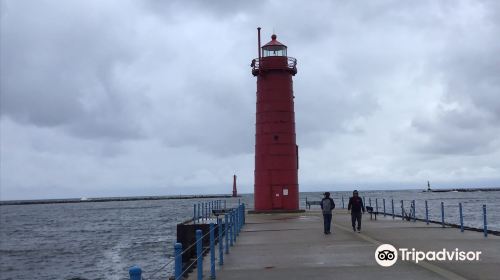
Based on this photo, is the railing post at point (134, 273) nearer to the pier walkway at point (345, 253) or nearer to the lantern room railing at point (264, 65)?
the pier walkway at point (345, 253)

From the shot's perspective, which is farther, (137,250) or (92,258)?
(137,250)

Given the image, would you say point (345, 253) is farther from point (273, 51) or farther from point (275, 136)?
point (273, 51)

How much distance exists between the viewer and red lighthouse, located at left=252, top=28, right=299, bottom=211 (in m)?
27.9

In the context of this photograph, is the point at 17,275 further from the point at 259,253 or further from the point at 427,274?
the point at 427,274

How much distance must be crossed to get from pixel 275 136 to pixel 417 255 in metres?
16.5

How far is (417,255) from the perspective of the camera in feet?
39.3

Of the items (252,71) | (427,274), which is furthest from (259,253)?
(252,71)

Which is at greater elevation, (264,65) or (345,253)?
(264,65)

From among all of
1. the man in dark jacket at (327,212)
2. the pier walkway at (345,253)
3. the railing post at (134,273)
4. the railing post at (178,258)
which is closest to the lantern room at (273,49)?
the pier walkway at (345,253)

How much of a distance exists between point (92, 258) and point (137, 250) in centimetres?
315

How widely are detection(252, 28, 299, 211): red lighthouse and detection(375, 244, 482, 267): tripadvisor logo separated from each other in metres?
15.1

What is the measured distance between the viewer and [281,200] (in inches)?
1106

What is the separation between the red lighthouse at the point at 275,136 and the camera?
2794cm

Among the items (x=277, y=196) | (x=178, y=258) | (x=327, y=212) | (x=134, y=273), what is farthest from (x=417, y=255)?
(x=277, y=196)
